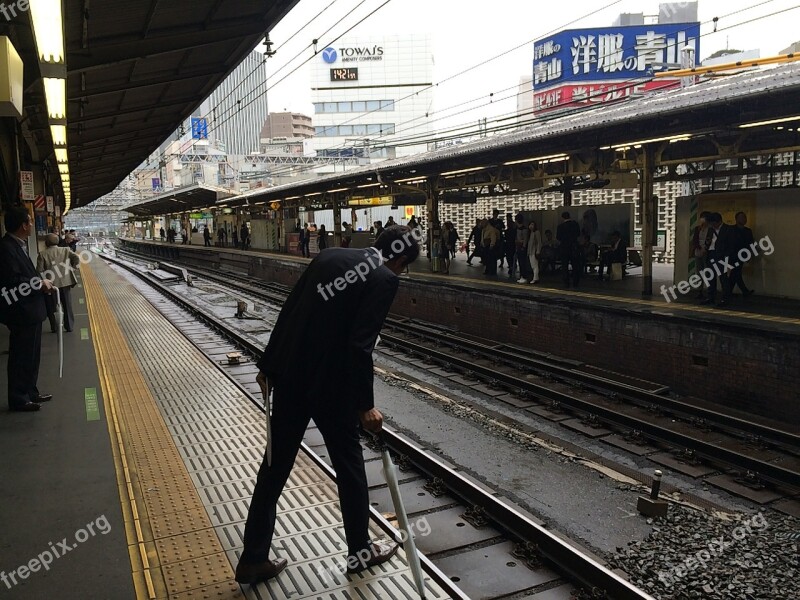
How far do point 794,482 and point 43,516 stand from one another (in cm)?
598

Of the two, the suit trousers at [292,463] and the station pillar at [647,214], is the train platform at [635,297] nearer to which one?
the station pillar at [647,214]

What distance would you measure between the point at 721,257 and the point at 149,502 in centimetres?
932

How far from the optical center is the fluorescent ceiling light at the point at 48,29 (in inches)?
168

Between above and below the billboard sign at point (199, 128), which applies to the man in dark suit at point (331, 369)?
below

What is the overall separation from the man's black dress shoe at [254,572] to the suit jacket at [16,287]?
3.54 meters

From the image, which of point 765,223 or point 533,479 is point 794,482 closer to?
point 533,479

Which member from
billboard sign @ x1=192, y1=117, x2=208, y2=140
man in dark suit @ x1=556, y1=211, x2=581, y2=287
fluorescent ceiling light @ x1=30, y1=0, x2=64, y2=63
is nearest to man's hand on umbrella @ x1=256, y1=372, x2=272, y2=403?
fluorescent ceiling light @ x1=30, y1=0, x2=64, y2=63

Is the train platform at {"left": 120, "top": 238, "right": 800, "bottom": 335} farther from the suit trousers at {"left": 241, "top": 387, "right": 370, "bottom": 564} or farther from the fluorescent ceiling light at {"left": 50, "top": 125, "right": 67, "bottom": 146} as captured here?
the fluorescent ceiling light at {"left": 50, "top": 125, "right": 67, "bottom": 146}

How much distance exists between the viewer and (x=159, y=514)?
382cm

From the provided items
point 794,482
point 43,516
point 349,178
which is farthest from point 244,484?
point 349,178

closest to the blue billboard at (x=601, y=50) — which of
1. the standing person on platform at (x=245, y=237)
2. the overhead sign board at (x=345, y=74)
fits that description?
the standing person on platform at (x=245, y=237)

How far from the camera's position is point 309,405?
3.00 metres

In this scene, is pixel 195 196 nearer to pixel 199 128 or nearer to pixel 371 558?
pixel 199 128

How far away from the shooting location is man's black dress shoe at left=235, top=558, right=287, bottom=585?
3049mm
